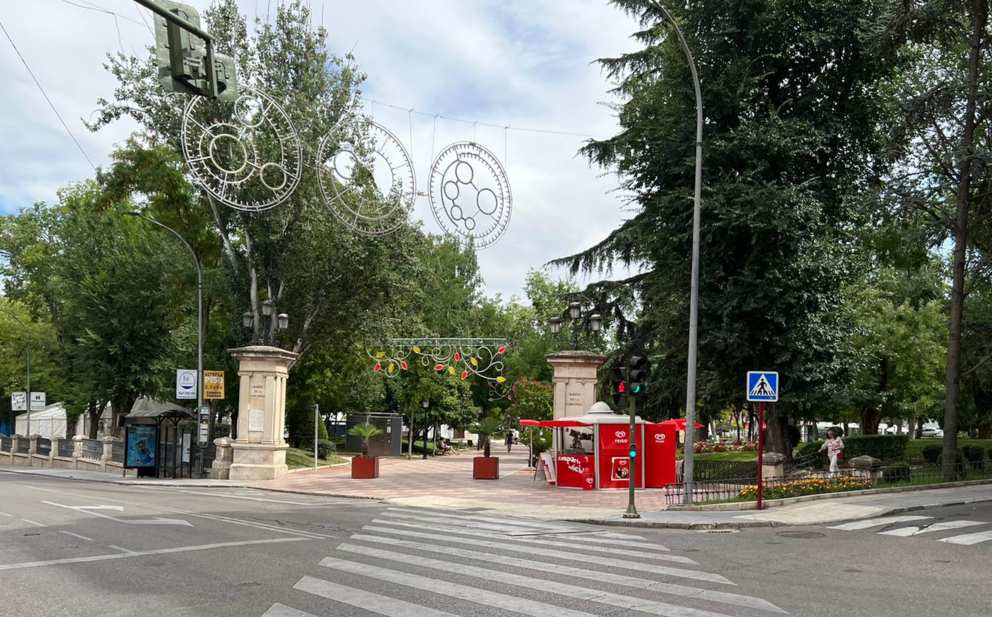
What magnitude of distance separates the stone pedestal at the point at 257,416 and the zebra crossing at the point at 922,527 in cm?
2119

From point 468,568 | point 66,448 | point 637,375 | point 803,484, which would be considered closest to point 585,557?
point 468,568

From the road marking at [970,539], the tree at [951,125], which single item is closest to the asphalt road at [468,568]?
the road marking at [970,539]

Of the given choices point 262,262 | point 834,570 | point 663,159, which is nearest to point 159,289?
point 262,262

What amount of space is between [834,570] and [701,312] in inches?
626

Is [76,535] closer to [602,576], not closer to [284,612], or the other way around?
[284,612]

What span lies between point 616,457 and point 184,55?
62.5 feet

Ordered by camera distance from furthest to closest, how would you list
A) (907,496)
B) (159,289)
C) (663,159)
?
(159,289) < (663,159) < (907,496)

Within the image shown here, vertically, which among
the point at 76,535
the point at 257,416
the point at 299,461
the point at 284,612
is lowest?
the point at 299,461

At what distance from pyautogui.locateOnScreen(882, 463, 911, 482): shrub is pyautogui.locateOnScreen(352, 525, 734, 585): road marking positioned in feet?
44.5

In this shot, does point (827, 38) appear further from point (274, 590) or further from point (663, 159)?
point (274, 590)

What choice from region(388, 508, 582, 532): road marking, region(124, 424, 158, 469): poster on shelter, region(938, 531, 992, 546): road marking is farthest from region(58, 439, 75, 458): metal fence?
region(938, 531, 992, 546): road marking

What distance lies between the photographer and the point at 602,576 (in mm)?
10211

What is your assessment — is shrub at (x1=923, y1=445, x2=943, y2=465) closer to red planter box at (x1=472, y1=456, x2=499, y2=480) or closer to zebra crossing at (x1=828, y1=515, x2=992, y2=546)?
red planter box at (x1=472, y1=456, x2=499, y2=480)

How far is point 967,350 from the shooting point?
32.5 metres
